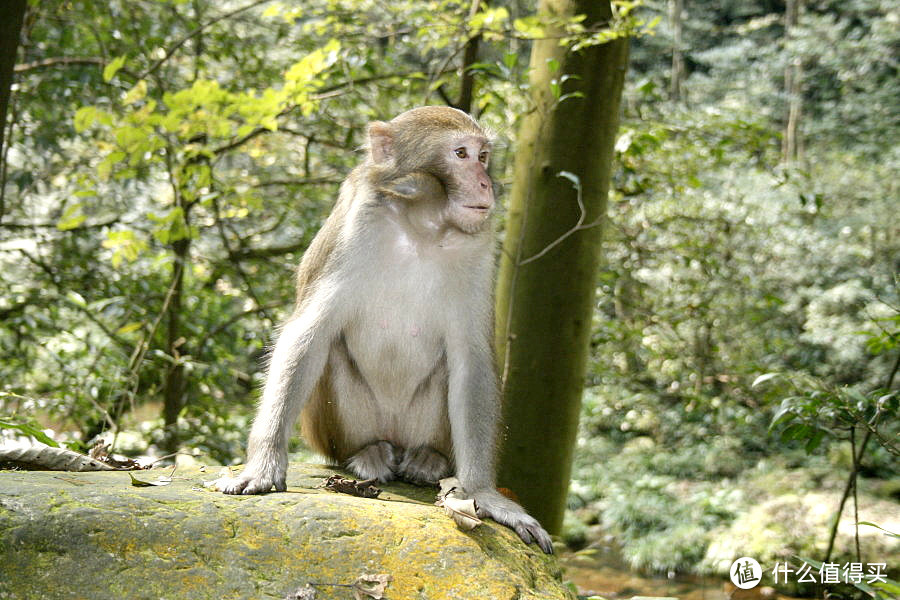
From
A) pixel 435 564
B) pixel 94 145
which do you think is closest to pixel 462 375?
pixel 435 564

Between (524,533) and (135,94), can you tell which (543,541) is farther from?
(135,94)

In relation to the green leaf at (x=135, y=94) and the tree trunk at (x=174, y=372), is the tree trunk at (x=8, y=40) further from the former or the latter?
the tree trunk at (x=174, y=372)

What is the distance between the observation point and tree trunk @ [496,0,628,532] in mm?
4367

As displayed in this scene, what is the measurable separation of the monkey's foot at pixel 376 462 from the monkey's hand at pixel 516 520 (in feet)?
1.76

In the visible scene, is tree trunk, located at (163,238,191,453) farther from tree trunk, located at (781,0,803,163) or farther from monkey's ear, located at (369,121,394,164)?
tree trunk, located at (781,0,803,163)

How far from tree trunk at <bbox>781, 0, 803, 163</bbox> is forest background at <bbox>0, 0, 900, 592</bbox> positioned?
1608 millimetres

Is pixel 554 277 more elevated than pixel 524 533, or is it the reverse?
pixel 554 277

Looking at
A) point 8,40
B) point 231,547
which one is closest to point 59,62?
point 8,40

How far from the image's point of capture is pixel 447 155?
341 centimetres

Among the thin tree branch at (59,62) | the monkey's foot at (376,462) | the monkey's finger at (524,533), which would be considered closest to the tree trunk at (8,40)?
the monkey's foot at (376,462)

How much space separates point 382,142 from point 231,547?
1.77 meters

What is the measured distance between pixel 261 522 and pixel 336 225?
1420 millimetres

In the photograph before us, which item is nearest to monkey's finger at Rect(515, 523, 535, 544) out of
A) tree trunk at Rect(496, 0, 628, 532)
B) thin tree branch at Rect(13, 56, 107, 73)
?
tree trunk at Rect(496, 0, 628, 532)

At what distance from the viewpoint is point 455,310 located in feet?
11.7
